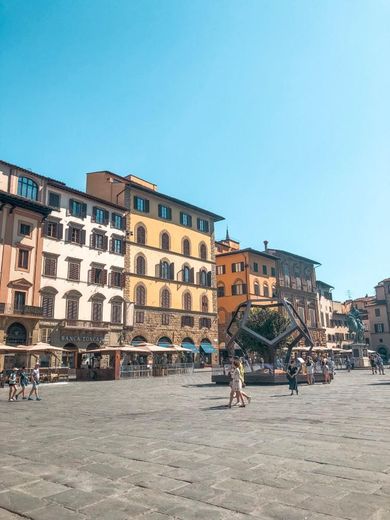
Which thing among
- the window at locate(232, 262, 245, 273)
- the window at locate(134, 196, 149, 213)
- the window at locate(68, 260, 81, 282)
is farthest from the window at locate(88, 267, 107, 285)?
the window at locate(232, 262, 245, 273)

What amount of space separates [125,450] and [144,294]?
34.5m

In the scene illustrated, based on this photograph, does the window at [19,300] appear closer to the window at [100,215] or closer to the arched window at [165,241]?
the window at [100,215]

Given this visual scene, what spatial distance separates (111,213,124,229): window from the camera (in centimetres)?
4000

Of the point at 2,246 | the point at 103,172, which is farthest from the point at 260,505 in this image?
the point at 103,172

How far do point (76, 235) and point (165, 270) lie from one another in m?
10.9

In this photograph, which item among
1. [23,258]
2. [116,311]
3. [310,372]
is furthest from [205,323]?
[310,372]

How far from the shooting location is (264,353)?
38094 mm

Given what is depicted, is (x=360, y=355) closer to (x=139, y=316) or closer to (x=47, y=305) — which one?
(x=139, y=316)

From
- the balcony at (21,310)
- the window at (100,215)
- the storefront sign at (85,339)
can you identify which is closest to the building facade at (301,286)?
the window at (100,215)

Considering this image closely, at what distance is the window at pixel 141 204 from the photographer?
42.6 m

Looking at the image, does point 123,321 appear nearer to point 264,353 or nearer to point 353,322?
point 264,353

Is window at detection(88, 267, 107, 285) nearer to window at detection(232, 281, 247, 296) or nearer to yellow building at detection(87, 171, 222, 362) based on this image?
yellow building at detection(87, 171, 222, 362)

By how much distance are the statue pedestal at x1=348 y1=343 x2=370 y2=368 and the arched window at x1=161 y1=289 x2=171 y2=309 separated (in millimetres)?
19099

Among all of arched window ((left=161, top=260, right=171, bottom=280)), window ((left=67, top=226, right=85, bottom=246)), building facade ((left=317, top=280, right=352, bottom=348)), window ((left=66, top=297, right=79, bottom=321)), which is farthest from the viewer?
building facade ((left=317, top=280, right=352, bottom=348))
